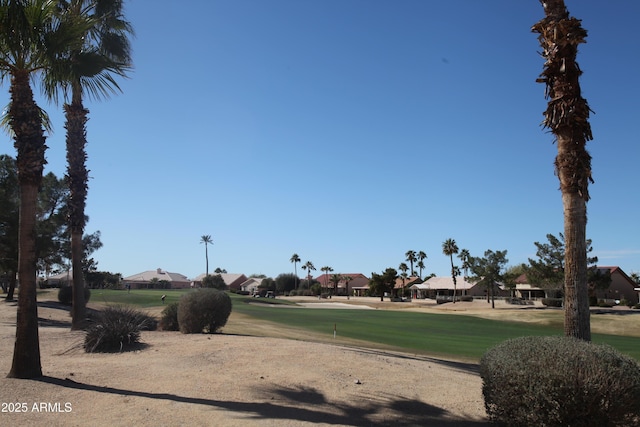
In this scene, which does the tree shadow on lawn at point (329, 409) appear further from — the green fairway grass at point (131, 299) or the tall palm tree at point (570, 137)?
the green fairway grass at point (131, 299)

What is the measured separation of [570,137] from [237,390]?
8580 millimetres

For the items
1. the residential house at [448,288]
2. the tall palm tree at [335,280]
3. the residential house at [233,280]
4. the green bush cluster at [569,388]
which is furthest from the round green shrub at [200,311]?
the residential house at [233,280]

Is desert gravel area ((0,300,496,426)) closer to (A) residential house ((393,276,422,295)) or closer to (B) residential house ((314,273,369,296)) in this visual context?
(A) residential house ((393,276,422,295))

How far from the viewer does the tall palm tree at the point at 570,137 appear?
9156 mm

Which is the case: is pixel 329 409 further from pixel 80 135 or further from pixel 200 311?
pixel 80 135

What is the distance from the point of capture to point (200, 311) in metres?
17.8

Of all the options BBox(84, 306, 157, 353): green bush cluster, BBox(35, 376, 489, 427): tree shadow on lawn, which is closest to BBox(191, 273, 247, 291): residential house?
BBox(84, 306, 157, 353): green bush cluster

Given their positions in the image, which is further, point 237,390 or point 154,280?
point 154,280

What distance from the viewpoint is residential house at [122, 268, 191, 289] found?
130 m

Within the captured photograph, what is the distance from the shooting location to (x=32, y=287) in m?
Answer: 10.6

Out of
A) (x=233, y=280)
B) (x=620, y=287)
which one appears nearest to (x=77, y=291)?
(x=620, y=287)

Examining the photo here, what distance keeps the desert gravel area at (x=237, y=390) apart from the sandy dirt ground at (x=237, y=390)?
19 millimetres

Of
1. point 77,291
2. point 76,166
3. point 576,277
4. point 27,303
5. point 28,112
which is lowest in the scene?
point 77,291

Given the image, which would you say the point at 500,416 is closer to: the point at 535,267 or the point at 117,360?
the point at 117,360
